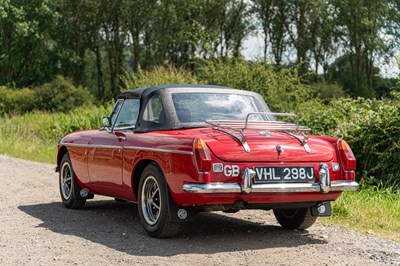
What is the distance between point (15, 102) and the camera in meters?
42.6

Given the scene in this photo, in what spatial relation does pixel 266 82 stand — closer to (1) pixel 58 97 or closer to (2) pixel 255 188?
(2) pixel 255 188

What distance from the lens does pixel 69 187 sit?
9992 millimetres

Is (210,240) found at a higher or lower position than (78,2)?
lower

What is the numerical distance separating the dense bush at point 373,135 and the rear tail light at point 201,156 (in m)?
5.35

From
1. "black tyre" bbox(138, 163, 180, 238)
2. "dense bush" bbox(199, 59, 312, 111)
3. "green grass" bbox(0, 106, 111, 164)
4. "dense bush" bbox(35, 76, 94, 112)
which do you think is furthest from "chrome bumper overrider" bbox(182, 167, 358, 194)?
"dense bush" bbox(35, 76, 94, 112)

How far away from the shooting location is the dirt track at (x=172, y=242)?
6344 mm

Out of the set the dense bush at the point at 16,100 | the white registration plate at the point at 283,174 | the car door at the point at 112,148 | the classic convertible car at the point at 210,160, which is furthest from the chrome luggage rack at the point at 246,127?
the dense bush at the point at 16,100

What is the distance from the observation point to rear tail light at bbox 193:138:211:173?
6.60 meters

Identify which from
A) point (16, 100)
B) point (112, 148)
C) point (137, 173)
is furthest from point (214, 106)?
point (16, 100)

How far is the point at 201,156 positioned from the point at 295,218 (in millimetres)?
1858

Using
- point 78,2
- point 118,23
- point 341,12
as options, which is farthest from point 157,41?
point 341,12

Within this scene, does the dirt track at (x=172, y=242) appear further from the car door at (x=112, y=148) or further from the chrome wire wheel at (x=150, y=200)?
the car door at (x=112, y=148)

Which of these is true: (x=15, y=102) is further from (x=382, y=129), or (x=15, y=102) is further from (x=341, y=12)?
(x=382, y=129)

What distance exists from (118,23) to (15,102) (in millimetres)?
16658
